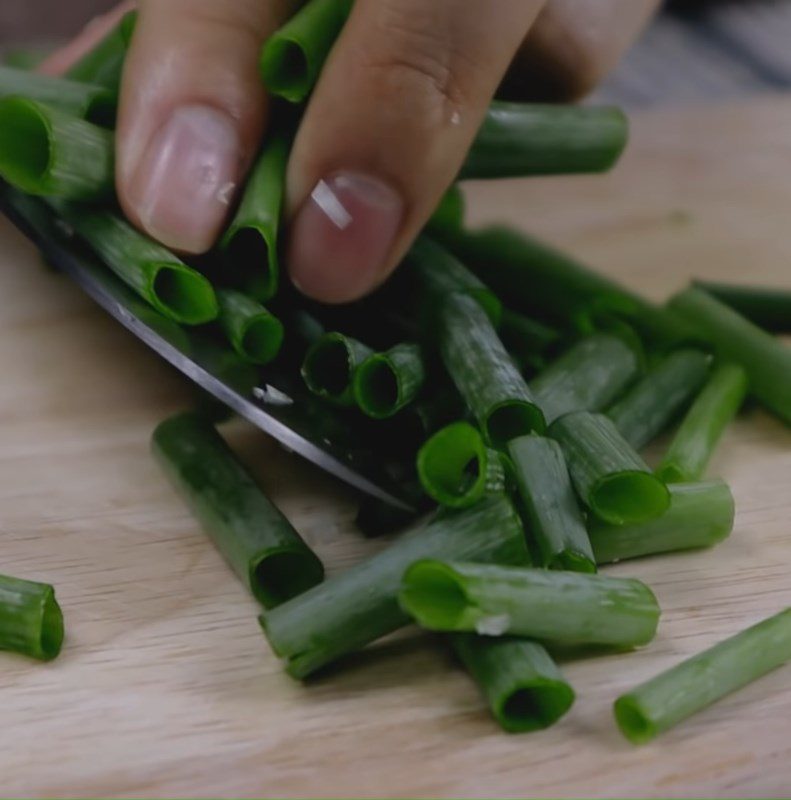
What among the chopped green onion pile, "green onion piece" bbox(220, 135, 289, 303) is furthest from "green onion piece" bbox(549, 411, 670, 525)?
"green onion piece" bbox(220, 135, 289, 303)

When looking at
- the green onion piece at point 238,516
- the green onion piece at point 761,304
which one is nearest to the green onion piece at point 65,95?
the green onion piece at point 238,516

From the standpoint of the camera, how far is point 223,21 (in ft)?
4.32

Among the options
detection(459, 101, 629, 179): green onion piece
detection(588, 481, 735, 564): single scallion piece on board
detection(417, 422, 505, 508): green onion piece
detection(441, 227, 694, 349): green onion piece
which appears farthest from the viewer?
detection(441, 227, 694, 349): green onion piece

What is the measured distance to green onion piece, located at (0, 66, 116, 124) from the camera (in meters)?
1.39

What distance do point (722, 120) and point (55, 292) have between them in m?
1.28

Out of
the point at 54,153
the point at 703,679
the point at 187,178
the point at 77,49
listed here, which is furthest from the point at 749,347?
the point at 77,49

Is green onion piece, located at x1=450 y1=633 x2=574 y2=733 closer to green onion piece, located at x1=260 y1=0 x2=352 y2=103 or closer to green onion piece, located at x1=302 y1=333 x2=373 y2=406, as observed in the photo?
green onion piece, located at x1=302 y1=333 x2=373 y2=406

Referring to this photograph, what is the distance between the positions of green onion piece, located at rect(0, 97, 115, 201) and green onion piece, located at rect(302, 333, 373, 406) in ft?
0.95

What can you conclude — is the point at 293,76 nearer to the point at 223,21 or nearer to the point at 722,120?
the point at 223,21

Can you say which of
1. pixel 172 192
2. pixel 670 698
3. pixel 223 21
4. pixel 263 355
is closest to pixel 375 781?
pixel 670 698

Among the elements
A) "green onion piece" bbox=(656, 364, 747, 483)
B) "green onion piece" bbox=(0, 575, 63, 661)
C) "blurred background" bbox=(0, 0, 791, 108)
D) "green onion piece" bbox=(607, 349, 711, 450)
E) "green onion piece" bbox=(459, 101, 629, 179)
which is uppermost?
"green onion piece" bbox=(459, 101, 629, 179)

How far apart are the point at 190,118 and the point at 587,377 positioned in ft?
1.67

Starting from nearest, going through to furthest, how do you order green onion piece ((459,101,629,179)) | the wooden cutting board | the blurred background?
the wooden cutting board
green onion piece ((459,101,629,179))
the blurred background

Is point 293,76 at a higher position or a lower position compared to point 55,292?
higher
